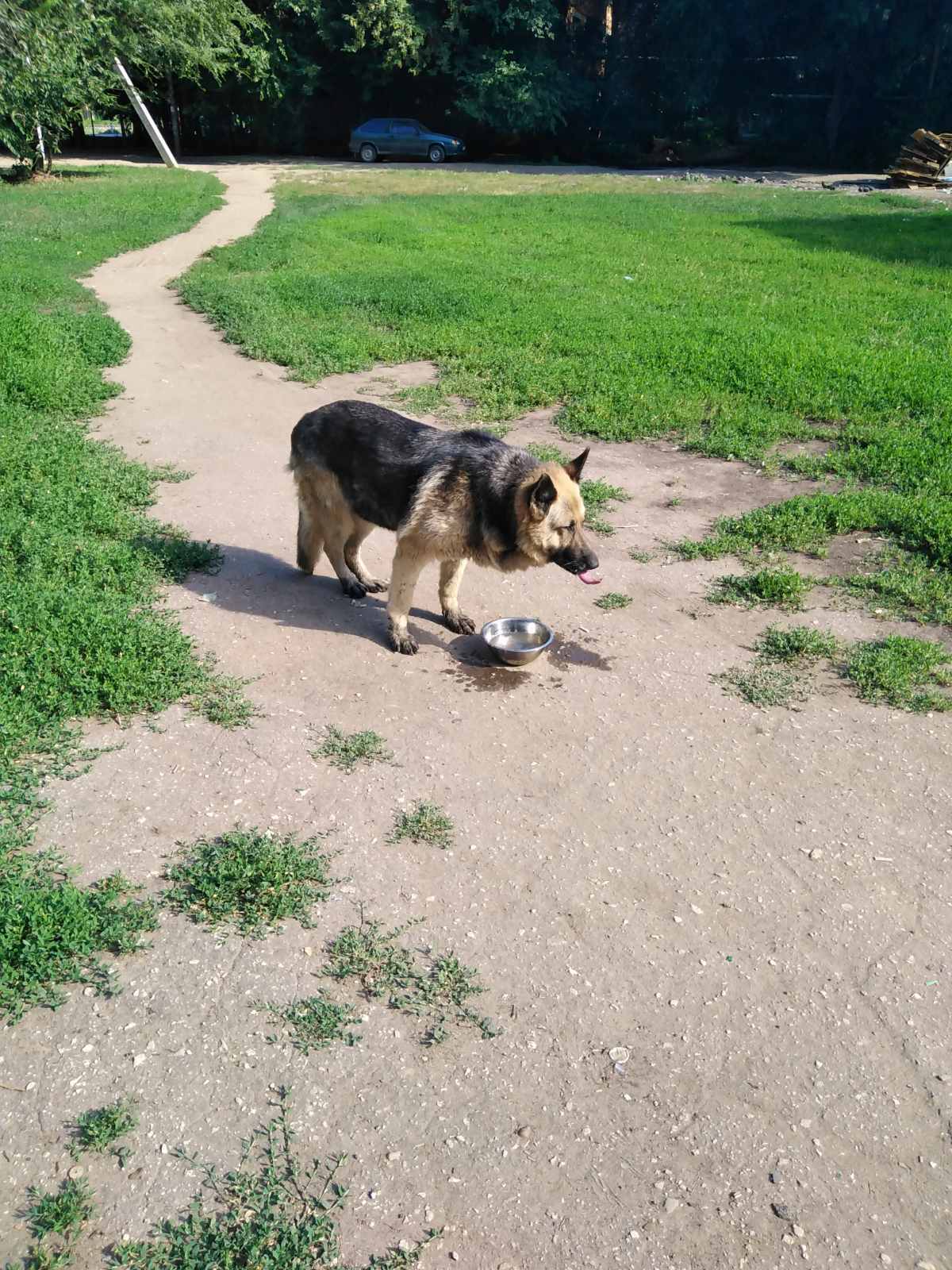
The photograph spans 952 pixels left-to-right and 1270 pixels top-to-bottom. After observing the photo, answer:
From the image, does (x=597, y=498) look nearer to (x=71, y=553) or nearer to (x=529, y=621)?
(x=529, y=621)

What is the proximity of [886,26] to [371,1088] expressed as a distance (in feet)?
143

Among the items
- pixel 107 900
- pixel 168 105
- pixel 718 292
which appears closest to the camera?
pixel 107 900

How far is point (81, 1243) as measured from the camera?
116 inches

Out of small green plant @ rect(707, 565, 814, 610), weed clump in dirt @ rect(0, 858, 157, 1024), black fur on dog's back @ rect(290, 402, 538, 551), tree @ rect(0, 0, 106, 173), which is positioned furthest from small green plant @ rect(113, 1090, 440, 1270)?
tree @ rect(0, 0, 106, 173)

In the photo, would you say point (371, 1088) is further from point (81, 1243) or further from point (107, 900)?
point (107, 900)

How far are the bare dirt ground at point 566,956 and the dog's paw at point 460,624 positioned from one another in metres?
0.12

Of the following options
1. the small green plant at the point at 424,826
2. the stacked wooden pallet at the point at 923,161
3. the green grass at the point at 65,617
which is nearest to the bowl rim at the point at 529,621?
the small green plant at the point at 424,826

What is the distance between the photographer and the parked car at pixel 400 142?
1531 inches

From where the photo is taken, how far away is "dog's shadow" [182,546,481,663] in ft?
21.8

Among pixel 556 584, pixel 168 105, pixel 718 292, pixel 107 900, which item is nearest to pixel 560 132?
pixel 168 105

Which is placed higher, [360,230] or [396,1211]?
[360,230]

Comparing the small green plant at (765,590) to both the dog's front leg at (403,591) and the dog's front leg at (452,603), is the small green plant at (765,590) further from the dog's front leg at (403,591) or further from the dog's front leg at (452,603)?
the dog's front leg at (403,591)

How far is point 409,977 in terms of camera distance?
3949mm

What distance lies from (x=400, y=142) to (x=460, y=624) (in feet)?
125
